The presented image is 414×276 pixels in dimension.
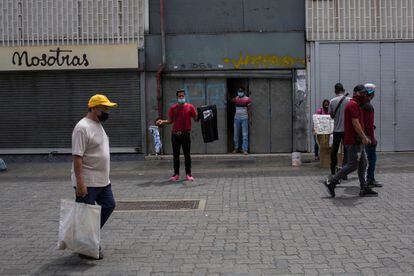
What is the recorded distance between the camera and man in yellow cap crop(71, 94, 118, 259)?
602 cm

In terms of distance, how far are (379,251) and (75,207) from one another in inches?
126

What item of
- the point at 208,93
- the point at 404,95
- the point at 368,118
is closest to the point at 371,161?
the point at 368,118

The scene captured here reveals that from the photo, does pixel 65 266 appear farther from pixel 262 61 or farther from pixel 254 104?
pixel 262 61

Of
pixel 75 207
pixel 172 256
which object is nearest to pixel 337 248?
pixel 172 256

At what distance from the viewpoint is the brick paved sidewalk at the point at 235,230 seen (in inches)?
230

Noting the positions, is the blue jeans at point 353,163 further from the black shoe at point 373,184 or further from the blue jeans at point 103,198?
the blue jeans at point 103,198

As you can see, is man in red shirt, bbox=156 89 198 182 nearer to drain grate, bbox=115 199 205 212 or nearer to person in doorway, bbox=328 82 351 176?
drain grate, bbox=115 199 205 212

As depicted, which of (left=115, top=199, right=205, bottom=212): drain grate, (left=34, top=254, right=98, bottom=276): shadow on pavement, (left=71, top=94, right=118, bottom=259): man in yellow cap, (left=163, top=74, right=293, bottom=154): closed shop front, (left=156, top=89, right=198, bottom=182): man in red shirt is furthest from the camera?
(left=163, top=74, right=293, bottom=154): closed shop front

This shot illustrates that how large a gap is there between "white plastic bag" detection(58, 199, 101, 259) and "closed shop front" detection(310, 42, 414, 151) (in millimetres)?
10379

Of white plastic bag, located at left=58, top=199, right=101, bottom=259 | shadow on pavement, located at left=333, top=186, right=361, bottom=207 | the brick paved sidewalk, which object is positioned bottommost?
the brick paved sidewalk

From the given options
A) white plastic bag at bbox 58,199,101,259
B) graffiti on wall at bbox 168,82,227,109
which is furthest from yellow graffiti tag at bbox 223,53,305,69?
white plastic bag at bbox 58,199,101,259

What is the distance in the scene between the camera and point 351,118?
8977mm

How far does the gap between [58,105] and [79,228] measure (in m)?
10.5

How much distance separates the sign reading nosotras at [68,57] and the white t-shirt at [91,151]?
938 centimetres
